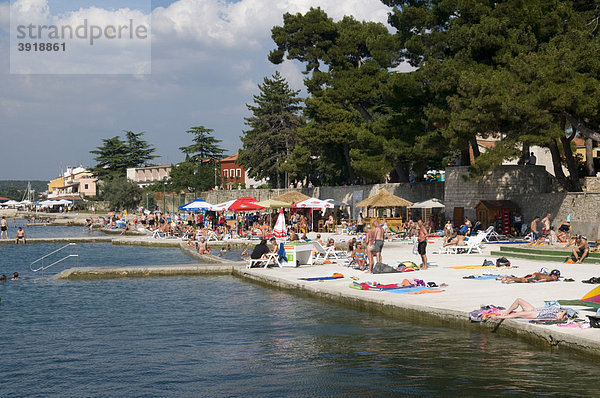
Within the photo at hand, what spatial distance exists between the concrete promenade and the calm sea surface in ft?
0.83

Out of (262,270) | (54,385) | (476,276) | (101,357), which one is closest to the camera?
(54,385)

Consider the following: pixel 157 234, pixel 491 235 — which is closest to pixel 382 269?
pixel 491 235

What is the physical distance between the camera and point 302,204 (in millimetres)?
39562

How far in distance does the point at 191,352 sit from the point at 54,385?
8.30ft

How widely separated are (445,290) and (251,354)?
5.74 metres

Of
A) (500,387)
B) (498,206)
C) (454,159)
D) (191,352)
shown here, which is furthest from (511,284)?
(454,159)

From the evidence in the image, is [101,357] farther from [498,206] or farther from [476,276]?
[498,206]

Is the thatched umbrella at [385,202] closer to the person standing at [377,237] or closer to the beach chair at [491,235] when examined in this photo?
the beach chair at [491,235]

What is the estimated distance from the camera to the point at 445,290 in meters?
15.5

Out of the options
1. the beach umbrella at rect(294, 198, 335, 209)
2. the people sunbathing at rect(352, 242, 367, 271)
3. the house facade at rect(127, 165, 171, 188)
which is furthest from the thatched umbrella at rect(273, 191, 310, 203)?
the house facade at rect(127, 165, 171, 188)

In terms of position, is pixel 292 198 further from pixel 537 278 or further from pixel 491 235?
pixel 537 278

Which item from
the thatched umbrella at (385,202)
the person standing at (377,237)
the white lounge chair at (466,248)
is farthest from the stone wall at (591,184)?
the person standing at (377,237)

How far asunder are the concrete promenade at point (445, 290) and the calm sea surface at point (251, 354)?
25cm

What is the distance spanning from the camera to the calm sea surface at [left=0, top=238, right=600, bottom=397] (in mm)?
9602
